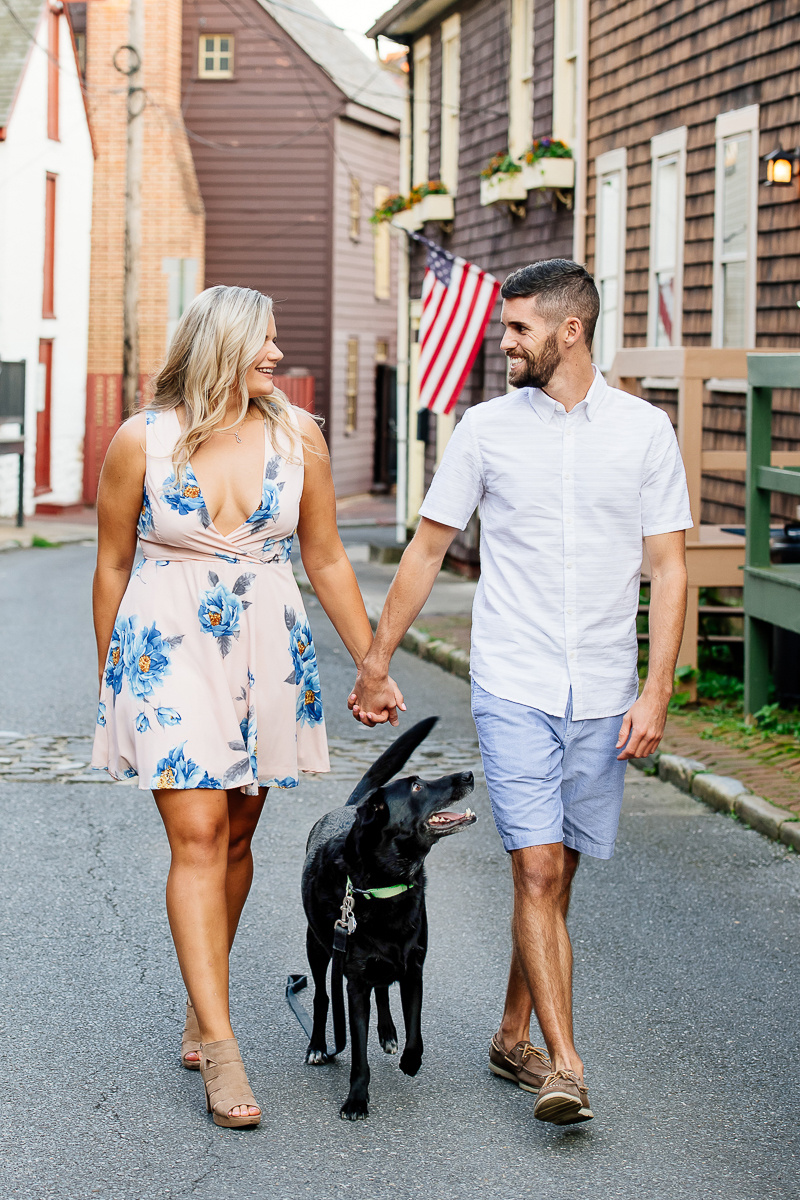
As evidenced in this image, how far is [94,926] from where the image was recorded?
5.47 metres

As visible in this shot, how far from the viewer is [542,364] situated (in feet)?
12.8

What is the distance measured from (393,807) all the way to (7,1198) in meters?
1.19

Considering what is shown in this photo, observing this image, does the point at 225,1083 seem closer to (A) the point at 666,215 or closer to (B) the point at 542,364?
(B) the point at 542,364

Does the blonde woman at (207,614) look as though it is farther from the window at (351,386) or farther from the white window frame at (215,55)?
the window at (351,386)

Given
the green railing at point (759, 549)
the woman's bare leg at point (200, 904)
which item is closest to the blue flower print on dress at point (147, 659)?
the woman's bare leg at point (200, 904)

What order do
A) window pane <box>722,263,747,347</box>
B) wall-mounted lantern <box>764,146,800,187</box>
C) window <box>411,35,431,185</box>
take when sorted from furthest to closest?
1. window <box>411,35,431,185</box>
2. window pane <box>722,263,747,347</box>
3. wall-mounted lantern <box>764,146,800,187</box>

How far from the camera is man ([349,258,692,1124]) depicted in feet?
12.8

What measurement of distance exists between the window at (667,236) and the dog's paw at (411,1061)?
9.74 meters

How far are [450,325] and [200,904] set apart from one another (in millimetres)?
11788

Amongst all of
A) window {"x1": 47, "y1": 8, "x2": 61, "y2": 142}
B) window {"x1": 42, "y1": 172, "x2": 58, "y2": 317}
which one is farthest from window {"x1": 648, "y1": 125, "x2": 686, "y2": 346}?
window {"x1": 47, "y1": 8, "x2": 61, "y2": 142}

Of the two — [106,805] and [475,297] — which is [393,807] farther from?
[475,297]

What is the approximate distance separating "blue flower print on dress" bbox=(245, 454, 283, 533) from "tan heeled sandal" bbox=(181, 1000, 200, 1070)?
1.28 meters

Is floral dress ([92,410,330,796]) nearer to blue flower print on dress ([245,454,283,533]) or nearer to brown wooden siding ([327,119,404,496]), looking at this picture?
blue flower print on dress ([245,454,283,533])

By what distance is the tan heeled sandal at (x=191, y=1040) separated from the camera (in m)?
4.21
